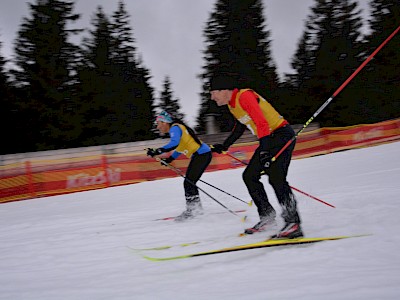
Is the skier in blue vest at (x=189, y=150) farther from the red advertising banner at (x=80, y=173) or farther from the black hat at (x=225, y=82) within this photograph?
the red advertising banner at (x=80, y=173)

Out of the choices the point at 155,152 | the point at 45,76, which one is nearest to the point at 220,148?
the point at 155,152

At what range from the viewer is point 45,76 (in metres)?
25.7

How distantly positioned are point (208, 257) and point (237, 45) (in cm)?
2940

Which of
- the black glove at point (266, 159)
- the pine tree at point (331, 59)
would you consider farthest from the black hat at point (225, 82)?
the pine tree at point (331, 59)

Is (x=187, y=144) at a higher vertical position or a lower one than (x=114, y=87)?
lower

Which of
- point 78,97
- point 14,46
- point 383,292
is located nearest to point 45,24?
point 14,46

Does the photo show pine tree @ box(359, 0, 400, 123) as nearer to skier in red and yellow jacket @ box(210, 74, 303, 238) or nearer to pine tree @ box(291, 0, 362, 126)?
pine tree @ box(291, 0, 362, 126)

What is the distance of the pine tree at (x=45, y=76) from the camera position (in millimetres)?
24859

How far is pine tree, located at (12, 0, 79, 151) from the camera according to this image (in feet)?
81.6

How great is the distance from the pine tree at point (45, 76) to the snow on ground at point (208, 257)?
20264 mm

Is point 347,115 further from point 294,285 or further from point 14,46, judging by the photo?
point 294,285

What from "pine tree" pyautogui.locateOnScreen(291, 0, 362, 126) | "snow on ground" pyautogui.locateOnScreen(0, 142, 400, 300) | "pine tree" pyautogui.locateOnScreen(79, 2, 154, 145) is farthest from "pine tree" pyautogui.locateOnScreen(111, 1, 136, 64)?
"snow on ground" pyautogui.locateOnScreen(0, 142, 400, 300)

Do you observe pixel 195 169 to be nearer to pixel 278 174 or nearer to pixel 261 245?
pixel 278 174

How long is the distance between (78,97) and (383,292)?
2692cm
